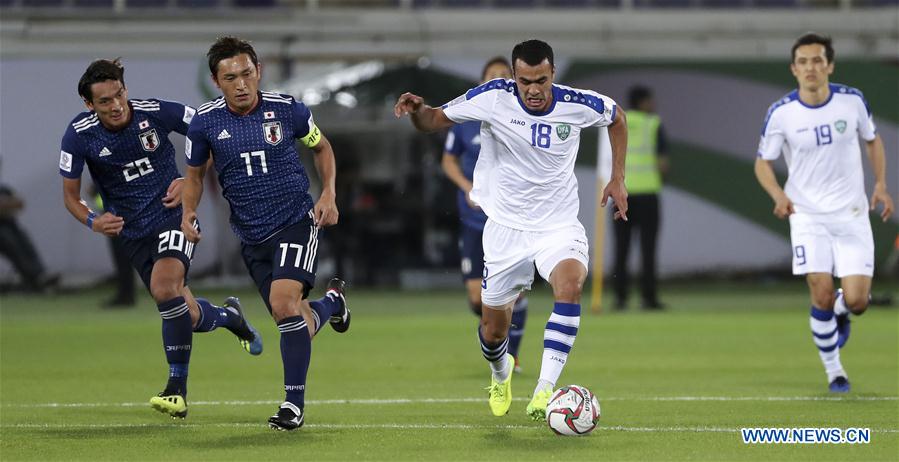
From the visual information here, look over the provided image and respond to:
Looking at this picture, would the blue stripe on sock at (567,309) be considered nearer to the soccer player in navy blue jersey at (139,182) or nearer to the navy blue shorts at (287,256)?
the navy blue shorts at (287,256)

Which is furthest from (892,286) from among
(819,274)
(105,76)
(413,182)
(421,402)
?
(105,76)

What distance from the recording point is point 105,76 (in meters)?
8.23

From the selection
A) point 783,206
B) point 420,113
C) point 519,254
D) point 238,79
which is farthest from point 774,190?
point 238,79

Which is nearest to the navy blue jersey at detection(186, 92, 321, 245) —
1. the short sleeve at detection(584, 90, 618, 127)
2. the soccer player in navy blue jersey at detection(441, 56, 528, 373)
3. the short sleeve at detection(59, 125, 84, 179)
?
the short sleeve at detection(59, 125, 84, 179)

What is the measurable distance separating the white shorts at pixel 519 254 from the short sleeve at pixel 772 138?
88.2 inches

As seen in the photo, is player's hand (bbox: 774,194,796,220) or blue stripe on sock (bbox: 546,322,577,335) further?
player's hand (bbox: 774,194,796,220)

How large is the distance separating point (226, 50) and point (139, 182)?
144 centimetres

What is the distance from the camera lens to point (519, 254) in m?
7.89

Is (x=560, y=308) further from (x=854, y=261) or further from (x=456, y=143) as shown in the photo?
(x=456, y=143)

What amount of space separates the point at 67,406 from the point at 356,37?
14295 mm

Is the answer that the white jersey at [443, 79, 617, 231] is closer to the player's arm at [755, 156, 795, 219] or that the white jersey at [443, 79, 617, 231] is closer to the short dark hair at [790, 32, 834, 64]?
the player's arm at [755, 156, 795, 219]

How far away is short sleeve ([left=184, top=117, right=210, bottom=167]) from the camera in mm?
7730

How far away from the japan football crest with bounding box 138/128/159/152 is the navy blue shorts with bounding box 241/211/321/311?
1.02m

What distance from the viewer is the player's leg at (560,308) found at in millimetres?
7367
